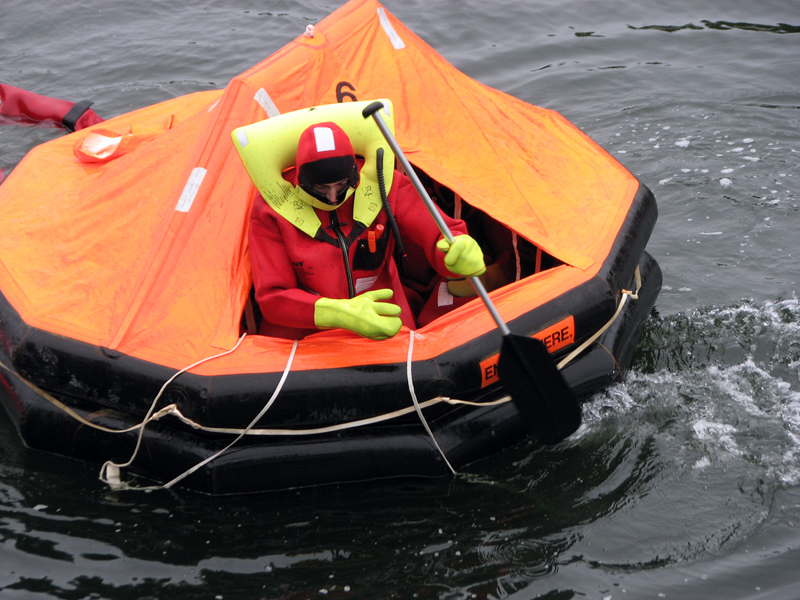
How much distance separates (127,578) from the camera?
9.51 feet

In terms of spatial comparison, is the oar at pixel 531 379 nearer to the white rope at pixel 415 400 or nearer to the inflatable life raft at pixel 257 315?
the inflatable life raft at pixel 257 315

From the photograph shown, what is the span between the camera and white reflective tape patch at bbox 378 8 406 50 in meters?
4.11

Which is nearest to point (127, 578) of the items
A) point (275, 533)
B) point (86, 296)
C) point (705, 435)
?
point (275, 533)

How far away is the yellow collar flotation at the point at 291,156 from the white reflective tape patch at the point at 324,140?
19 centimetres

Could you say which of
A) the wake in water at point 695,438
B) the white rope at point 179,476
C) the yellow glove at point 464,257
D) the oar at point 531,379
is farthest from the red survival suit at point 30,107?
the wake in water at point 695,438

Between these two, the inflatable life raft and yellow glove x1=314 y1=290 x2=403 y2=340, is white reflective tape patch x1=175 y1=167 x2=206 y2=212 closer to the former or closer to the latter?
the inflatable life raft

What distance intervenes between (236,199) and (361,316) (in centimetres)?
94

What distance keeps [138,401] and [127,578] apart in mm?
651

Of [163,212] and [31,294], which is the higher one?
[163,212]

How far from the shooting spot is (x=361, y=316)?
2.89 metres

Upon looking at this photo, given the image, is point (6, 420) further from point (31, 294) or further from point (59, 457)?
point (31, 294)

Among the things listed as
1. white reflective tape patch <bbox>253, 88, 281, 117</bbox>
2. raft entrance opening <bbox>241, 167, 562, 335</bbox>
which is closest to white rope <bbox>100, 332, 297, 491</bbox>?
raft entrance opening <bbox>241, 167, 562, 335</bbox>

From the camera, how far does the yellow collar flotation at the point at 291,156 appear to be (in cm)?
299

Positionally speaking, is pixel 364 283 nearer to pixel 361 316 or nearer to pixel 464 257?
pixel 361 316
